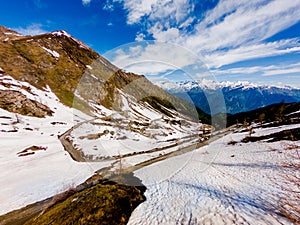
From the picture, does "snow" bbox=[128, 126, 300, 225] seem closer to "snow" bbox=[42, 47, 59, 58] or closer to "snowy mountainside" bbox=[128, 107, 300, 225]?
"snowy mountainside" bbox=[128, 107, 300, 225]

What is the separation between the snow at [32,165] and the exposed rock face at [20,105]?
4.03 meters

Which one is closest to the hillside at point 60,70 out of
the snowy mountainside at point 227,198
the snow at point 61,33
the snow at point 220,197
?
the snow at point 61,33

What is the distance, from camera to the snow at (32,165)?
773 inches

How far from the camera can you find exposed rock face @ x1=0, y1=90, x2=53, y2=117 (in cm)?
6586

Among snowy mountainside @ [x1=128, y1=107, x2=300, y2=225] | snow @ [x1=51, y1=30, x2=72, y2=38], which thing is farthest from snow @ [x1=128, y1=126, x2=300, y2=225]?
snow @ [x1=51, y1=30, x2=72, y2=38]

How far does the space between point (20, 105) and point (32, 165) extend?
51622 millimetres

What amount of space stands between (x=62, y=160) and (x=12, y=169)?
761 centimetres

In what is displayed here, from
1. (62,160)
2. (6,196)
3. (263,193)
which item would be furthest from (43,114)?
(263,193)

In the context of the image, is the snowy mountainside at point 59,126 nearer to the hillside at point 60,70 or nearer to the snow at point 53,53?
the snow at point 53,53

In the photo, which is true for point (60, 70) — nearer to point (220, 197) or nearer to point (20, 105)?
point (20, 105)

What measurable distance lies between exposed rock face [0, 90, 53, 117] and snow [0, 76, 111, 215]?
4.03 m

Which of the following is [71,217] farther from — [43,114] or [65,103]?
[65,103]

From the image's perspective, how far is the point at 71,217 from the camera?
9.25 meters

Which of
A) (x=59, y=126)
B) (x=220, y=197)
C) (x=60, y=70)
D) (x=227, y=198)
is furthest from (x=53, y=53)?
(x=227, y=198)
